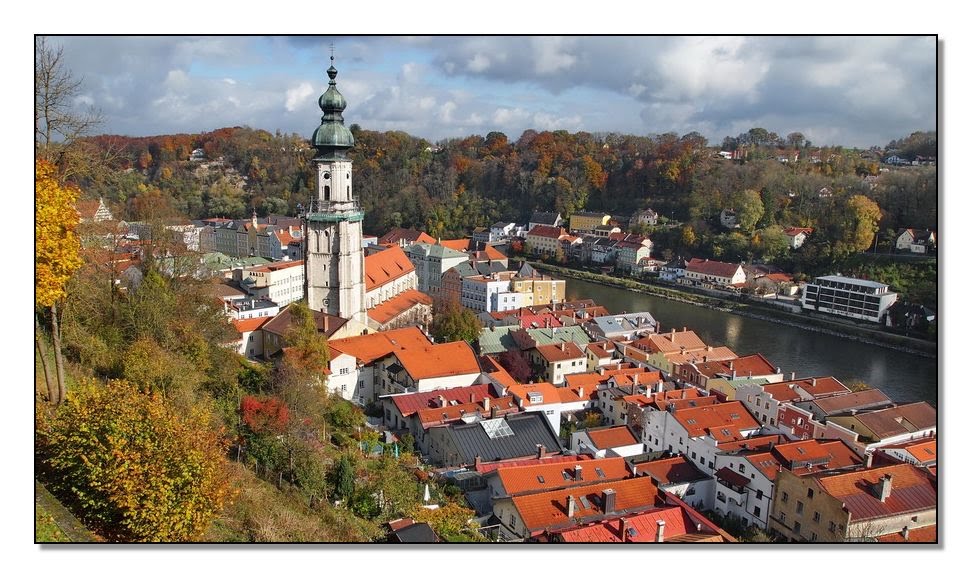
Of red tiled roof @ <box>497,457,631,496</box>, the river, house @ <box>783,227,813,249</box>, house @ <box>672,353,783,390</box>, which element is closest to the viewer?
red tiled roof @ <box>497,457,631,496</box>

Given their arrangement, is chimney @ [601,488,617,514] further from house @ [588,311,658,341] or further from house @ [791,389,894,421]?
house @ [588,311,658,341]

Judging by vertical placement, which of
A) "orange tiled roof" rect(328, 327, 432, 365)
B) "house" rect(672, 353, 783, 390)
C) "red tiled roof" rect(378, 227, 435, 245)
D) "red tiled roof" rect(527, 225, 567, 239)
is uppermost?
"red tiled roof" rect(527, 225, 567, 239)

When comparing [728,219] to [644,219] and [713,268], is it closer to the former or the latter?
[644,219]

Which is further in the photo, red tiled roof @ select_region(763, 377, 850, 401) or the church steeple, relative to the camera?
the church steeple

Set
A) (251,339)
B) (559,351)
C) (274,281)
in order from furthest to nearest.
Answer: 1. (274,281)
2. (559,351)
3. (251,339)

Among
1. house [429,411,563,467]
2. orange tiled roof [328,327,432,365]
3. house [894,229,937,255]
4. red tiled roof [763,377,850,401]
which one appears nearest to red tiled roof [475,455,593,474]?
house [429,411,563,467]

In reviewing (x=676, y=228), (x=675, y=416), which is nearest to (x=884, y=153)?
(x=676, y=228)

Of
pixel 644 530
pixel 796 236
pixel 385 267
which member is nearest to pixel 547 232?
pixel 796 236
